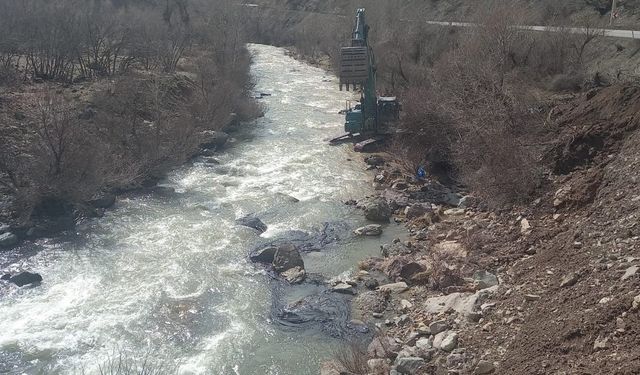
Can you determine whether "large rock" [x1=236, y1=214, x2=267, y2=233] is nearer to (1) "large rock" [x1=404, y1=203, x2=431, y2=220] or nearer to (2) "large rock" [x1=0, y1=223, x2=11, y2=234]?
(1) "large rock" [x1=404, y1=203, x2=431, y2=220]

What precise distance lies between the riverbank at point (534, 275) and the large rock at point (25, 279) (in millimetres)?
9223

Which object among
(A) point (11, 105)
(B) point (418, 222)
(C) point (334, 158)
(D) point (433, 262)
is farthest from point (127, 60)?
(D) point (433, 262)

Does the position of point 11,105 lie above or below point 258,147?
above

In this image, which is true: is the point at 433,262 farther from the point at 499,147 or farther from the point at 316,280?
the point at 499,147

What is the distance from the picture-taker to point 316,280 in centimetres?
1622

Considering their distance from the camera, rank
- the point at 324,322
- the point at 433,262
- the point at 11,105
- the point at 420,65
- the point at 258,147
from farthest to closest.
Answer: the point at 420,65
the point at 258,147
the point at 11,105
the point at 433,262
the point at 324,322

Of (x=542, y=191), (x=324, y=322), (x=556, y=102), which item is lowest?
(x=324, y=322)

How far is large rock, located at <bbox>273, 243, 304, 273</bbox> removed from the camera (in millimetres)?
16688

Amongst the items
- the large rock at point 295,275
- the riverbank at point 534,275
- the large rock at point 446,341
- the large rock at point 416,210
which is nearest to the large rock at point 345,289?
the riverbank at point 534,275

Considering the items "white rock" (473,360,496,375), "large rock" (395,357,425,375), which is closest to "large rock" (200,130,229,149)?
"large rock" (395,357,425,375)

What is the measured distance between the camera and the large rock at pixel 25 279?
15969 millimetres

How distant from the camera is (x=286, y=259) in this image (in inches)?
662

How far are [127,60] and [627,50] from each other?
94.9 ft

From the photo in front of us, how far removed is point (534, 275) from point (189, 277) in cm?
920
